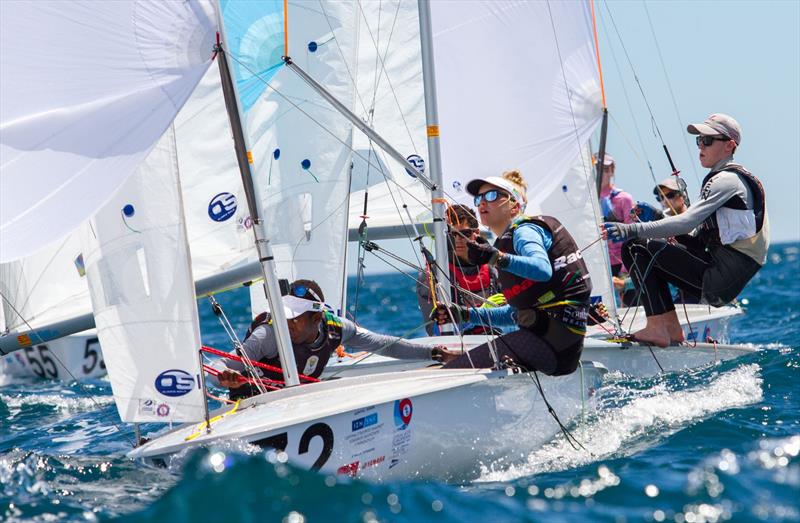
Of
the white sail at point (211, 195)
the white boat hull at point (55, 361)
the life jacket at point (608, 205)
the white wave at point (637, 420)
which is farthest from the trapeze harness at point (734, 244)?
the white boat hull at point (55, 361)

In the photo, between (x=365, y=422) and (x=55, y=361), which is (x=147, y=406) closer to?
(x=365, y=422)

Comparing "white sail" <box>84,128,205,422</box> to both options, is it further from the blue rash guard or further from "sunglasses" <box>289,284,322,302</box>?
the blue rash guard

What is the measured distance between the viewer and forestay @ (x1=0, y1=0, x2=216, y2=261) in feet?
12.8

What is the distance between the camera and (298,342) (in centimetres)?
513

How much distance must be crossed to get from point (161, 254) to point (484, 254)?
1.38 meters

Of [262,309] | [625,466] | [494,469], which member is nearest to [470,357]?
[494,469]

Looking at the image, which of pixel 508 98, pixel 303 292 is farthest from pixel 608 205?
pixel 303 292

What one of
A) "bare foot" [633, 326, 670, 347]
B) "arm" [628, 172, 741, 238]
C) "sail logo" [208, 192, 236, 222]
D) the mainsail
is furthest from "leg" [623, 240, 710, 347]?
"sail logo" [208, 192, 236, 222]

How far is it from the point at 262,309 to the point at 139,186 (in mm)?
3331

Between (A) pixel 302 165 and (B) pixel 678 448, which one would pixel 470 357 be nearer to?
(B) pixel 678 448

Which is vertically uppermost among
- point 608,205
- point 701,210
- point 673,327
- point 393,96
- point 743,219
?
point 393,96

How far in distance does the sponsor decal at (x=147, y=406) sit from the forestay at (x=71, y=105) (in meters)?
0.92

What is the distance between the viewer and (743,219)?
18.6 feet

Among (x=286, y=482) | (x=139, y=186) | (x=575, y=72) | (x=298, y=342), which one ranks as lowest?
(x=286, y=482)
